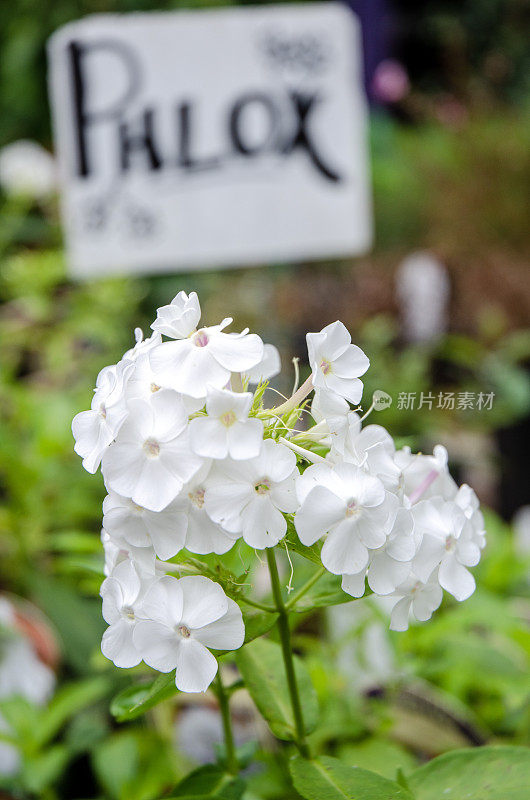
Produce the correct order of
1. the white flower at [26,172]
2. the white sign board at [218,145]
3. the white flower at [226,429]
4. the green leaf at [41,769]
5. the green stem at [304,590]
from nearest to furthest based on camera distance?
the white flower at [226,429]
the green stem at [304,590]
the green leaf at [41,769]
the white sign board at [218,145]
the white flower at [26,172]

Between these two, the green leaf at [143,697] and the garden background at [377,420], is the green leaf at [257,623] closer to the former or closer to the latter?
the green leaf at [143,697]

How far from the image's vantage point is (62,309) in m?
1.88

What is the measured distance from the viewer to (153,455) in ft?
Answer: 1.29

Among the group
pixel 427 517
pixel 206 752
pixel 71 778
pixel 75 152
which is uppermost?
pixel 75 152

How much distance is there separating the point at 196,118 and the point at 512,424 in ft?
2.61

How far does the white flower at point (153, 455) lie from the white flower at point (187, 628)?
0.05 m

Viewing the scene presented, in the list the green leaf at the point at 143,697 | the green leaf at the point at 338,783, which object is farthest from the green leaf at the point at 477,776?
the green leaf at the point at 143,697

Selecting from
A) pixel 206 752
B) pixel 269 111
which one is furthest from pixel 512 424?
pixel 206 752

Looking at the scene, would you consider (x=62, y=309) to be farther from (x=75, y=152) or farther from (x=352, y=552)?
(x=352, y=552)

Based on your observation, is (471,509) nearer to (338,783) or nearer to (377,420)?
(338,783)

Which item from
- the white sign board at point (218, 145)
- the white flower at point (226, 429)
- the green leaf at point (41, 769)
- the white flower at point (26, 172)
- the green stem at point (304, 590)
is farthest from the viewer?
the white flower at point (26, 172)

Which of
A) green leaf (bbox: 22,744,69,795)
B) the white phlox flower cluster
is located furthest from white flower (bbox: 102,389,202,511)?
green leaf (bbox: 22,744,69,795)

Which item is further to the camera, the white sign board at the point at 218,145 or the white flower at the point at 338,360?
the white sign board at the point at 218,145

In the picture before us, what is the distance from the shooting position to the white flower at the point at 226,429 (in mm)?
383
